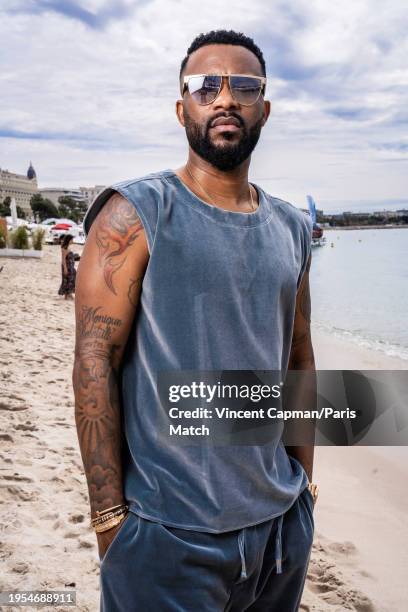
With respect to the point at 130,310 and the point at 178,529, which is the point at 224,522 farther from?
the point at 130,310

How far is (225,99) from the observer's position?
154cm

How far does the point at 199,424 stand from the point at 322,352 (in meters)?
10.8

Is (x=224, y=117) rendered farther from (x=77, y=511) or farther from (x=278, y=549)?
(x=77, y=511)

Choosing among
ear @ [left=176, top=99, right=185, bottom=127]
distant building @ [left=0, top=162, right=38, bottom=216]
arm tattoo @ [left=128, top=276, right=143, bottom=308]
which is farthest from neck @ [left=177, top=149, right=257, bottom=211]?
distant building @ [left=0, top=162, right=38, bottom=216]

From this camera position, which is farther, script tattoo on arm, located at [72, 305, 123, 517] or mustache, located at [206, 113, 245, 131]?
mustache, located at [206, 113, 245, 131]

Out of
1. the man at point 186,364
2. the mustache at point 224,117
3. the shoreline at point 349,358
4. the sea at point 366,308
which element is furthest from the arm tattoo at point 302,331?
the sea at point 366,308

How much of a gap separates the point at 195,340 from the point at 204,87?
2.49 ft

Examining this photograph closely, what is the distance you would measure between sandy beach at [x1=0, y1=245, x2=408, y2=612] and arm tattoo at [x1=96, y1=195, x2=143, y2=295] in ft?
6.37

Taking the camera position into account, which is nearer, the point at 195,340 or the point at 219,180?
the point at 195,340

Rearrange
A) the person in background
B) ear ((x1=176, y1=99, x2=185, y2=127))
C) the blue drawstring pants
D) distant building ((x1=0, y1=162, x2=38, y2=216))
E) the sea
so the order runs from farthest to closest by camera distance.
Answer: distant building ((x1=0, y1=162, x2=38, y2=216)) < the sea < the person in background < ear ((x1=176, y1=99, x2=185, y2=127)) < the blue drawstring pants

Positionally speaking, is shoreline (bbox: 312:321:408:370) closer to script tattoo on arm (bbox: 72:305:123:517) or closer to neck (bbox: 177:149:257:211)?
neck (bbox: 177:149:257:211)

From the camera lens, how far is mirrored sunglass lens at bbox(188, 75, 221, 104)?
5.09 feet

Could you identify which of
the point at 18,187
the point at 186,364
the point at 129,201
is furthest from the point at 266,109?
the point at 18,187

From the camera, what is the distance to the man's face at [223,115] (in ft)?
5.02
